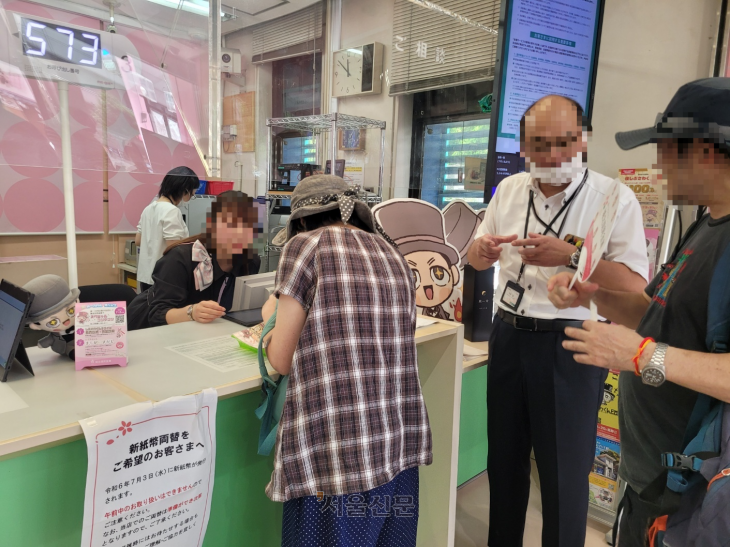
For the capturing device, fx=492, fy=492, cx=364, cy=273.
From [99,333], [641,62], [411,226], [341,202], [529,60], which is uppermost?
[641,62]

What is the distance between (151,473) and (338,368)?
18.4 inches

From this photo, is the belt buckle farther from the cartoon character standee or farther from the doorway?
the doorway

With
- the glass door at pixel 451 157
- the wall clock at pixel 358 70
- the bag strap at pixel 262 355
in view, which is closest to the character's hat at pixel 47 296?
the bag strap at pixel 262 355

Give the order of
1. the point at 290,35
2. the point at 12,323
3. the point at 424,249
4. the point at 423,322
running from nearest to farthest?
the point at 12,323 → the point at 423,322 → the point at 424,249 → the point at 290,35

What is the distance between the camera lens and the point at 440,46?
4258 mm

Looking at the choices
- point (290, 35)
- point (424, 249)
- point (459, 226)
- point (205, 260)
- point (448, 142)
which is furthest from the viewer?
point (448, 142)

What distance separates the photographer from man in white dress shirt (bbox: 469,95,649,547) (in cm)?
146

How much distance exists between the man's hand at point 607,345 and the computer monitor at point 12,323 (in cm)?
117

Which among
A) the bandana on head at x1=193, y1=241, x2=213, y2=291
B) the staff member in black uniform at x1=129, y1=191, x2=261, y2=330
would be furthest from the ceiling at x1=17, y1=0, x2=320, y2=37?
the bandana on head at x1=193, y1=241, x2=213, y2=291

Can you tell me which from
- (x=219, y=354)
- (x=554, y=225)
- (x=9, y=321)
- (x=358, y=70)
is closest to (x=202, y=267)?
(x=219, y=354)

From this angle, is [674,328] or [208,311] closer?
[674,328]

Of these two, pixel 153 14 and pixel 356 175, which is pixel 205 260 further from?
pixel 356 175

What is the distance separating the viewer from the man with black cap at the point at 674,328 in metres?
0.90

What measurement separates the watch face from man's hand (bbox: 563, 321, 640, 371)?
28 millimetres
